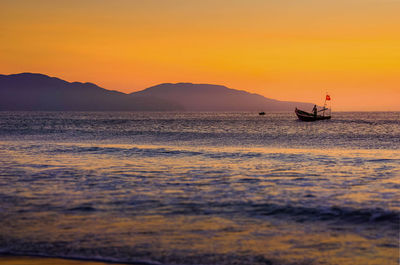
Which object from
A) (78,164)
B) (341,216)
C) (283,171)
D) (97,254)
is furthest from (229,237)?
(78,164)

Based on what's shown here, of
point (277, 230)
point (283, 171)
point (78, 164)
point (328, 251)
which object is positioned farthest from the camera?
point (78, 164)

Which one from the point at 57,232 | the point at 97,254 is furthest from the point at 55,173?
the point at 97,254

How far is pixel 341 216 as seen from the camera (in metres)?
9.99

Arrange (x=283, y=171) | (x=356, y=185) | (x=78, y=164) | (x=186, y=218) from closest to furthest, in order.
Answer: (x=186, y=218) < (x=356, y=185) < (x=283, y=171) < (x=78, y=164)

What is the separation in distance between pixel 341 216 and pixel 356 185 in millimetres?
4740

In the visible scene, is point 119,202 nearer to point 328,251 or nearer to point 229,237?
point 229,237

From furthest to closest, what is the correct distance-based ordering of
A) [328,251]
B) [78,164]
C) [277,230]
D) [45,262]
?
[78,164]
[277,230]
[328,251]
[45,262]

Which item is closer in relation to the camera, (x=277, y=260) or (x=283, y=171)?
(x=277, y=260)

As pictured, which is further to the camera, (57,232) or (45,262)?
(57,232)

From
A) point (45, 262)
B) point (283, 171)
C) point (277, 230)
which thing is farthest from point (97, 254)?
point (283, 171)

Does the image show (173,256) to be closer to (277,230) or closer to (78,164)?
(277,230)

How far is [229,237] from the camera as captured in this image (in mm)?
8219

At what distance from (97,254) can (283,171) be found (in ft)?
40.2

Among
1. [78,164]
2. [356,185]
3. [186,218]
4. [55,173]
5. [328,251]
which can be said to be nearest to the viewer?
[328,251]
